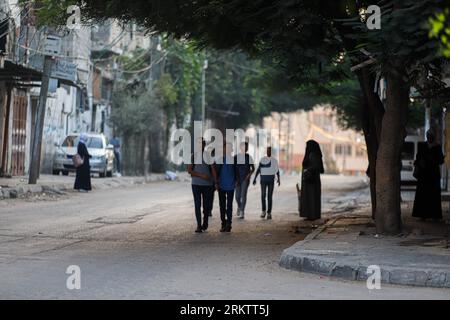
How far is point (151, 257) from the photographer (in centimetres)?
1230

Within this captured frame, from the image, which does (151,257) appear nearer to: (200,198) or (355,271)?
(355,271)

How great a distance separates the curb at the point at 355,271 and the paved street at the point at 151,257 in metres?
0.20

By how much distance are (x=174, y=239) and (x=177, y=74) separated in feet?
120

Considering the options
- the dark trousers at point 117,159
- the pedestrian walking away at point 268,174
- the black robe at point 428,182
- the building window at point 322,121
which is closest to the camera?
the black robe at point 428,182

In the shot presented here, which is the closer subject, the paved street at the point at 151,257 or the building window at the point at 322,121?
the paved street at the point at 151,257

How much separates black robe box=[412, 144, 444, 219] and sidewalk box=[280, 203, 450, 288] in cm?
259

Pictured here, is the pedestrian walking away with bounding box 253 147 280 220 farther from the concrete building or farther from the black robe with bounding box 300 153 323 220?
the concrete building

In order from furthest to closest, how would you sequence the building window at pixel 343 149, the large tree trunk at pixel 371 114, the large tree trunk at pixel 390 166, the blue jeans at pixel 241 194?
the building window at pixel 343 149 < the blue jeans at pixel 241 194 < the large tree trunk at pixel 371 114 < the large tree trunk at pixel 390 166

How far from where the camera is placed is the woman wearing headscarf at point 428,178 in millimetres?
17969

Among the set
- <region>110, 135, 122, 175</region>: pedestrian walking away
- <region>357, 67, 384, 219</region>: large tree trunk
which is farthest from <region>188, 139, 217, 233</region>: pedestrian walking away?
<region>110, 135, 122, 175</region>: pedestrian walking away

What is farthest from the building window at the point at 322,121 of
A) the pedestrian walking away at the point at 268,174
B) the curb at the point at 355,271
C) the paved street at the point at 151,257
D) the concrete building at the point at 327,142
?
the curb at the point at 355,271

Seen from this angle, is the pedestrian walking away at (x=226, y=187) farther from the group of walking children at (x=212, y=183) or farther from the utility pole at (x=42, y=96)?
the utility pole at (x=42, y=96)

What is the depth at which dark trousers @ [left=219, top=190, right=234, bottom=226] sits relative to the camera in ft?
54.0

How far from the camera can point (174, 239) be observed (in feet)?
49.0
